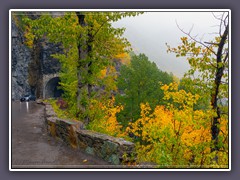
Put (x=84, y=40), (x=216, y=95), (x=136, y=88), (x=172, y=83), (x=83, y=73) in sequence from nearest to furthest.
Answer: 1. (x=216, y=95)
2. (x=172, y=83)
3. (x=84, y=40)
4. (x=83, y=73)
5. (x=136, y=88)

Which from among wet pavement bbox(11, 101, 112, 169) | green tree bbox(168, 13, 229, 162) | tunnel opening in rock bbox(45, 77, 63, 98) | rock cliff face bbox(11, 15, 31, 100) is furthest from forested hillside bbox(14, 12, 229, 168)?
tunnel opening in rock bbox(45, 77, 63, 98)

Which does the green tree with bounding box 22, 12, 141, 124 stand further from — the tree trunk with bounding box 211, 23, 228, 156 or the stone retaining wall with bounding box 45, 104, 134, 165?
the tree trunk with bounding box 211, 23, 228, 156

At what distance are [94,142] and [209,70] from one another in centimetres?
421

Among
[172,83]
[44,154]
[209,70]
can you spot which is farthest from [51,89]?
[209,70]

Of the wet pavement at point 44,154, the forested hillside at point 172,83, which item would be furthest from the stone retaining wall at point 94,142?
the forested hillside at point 172,83

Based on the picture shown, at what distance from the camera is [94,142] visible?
770cm

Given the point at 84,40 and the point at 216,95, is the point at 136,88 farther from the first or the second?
the point at 216,95

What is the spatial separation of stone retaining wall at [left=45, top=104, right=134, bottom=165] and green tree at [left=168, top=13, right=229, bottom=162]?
305 centimetres

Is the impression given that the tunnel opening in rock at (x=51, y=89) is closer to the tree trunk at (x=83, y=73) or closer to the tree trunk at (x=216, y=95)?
the tree trunk at (x=83, y=73)

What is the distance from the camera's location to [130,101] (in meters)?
23.0

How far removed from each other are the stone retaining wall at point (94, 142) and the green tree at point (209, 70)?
10.0ft

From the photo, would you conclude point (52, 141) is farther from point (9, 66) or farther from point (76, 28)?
point (76, 28)

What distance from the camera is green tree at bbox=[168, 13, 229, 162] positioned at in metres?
8.52

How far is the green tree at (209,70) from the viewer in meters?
8.52
